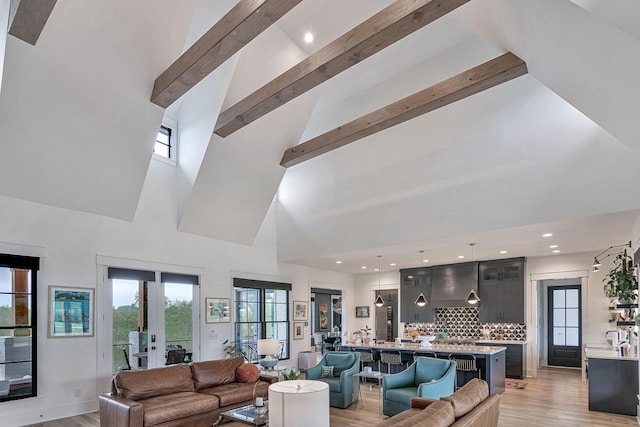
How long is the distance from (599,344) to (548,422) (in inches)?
166

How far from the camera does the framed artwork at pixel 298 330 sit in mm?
10094

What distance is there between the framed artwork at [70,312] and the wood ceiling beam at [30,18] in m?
3.44

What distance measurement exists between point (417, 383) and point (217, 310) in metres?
4.13

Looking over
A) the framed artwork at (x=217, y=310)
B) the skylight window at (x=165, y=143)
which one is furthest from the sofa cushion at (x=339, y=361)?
the skylight window at (x=165, y=143)

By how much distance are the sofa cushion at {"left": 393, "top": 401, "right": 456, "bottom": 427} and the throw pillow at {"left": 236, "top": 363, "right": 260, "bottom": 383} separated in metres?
3.56

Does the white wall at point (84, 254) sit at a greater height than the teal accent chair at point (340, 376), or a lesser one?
greater

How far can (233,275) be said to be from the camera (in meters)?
8.68

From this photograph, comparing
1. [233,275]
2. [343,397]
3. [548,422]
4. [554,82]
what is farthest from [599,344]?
[233,275]

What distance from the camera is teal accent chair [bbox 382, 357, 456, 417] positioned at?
215 inches

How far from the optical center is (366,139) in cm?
724

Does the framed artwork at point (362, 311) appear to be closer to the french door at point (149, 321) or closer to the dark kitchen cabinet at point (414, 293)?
the dark kitchen cabinet at point (414, 293)

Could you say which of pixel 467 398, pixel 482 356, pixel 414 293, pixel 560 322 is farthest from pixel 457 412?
pixel 560 322

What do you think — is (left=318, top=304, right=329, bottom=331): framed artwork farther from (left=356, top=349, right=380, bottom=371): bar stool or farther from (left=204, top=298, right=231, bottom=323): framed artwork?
(left=204, top=298, right=231, bottom=323): framed artwork

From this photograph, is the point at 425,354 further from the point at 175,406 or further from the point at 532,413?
the point at 175,406
